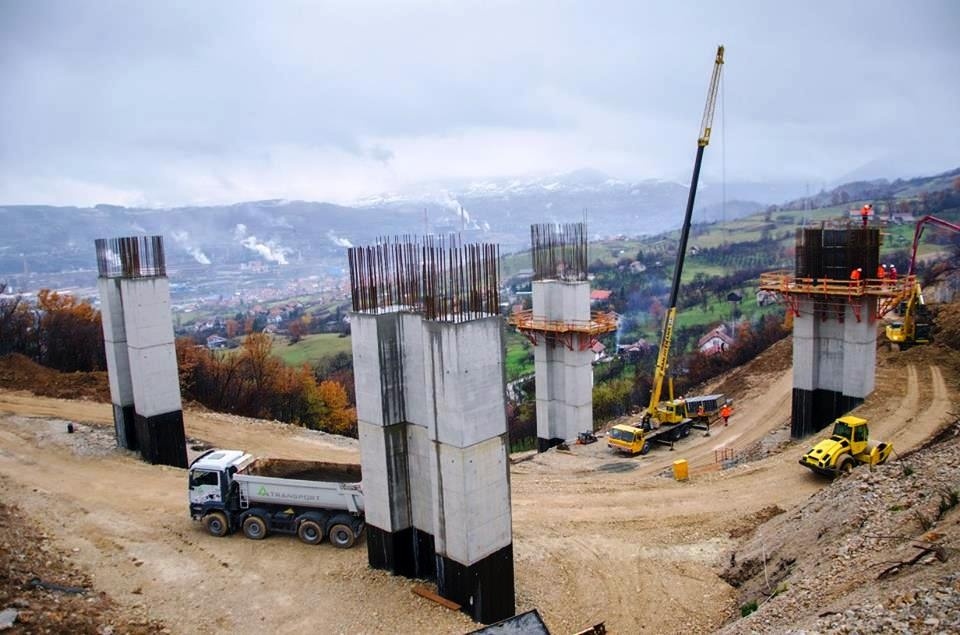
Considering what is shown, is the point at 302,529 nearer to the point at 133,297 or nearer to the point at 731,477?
the point at 133,297

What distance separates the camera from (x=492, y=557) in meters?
14.8

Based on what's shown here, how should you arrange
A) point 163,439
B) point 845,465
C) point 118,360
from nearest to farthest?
A: point 845,465 → point 163,439 → point 118,360

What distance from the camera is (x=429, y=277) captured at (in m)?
14.9

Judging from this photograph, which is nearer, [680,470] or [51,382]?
[680,470]

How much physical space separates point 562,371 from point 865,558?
21585mm

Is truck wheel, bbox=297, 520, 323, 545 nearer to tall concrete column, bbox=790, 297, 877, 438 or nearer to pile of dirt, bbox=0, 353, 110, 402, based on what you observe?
tall concrete column, bbox=790, 297, 877, 438

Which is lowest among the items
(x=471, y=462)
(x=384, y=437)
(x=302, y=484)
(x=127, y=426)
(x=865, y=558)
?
(x=127, y=426)

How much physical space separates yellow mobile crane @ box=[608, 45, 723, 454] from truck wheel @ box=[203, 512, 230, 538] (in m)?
18.3

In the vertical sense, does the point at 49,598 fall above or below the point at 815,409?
above

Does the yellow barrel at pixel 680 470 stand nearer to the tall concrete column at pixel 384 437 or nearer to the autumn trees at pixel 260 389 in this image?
the tall concrete column at pixel 384 437

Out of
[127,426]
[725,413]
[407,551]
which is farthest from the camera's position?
[725,413]

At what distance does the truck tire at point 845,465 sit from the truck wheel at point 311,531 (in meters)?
16.6

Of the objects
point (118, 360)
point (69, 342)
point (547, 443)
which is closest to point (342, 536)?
point (118, 360)

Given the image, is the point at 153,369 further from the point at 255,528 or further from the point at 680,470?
the point at 680,470
